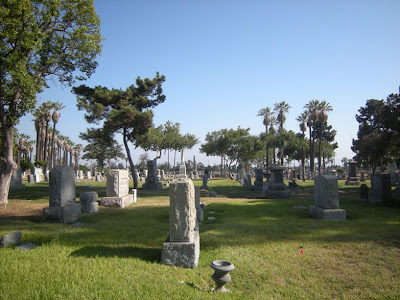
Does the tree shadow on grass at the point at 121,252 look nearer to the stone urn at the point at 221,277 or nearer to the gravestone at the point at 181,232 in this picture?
the gravestone at the point at 181,232

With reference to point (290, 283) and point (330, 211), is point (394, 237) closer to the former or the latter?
point (330, 211)

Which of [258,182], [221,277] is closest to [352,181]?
[258,182]

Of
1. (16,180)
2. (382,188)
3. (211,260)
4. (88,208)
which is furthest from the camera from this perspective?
(16,180)

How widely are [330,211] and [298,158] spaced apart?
54950 millimetres

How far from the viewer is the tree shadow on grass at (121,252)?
16.9ft

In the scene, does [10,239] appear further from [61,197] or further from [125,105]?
[125,105]

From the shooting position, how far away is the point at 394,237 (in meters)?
6.46

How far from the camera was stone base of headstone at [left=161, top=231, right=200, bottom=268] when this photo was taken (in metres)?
4.83

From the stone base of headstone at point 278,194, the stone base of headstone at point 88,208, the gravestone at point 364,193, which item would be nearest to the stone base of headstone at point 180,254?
the stone base of headstone at point 88,208

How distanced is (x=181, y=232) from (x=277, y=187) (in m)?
12.7

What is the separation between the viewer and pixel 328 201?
9.09m

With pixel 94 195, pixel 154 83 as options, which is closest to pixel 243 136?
pixel 154 83

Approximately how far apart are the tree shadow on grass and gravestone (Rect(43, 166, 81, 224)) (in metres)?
3.21

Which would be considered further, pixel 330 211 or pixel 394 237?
pixel 330 211
